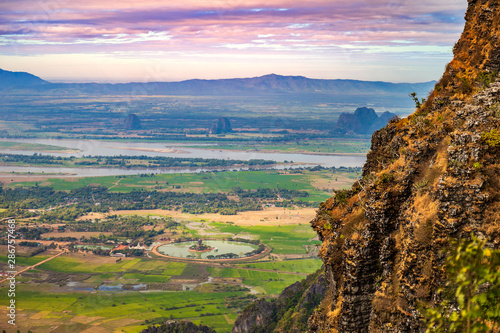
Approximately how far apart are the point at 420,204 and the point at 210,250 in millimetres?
79962

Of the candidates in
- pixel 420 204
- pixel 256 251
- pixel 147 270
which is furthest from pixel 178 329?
pixel 420 204

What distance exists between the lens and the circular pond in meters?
88.4

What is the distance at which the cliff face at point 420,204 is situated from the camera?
12.0 meters

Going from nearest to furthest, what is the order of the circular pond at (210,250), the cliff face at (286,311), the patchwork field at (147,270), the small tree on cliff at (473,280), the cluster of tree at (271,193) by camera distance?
the small tree on cliff at (473,280) < the cliff face at (286,311) < the patchwork field at (147,270) < the circular pond at (210,250) < the cluster of tree at (271,193)

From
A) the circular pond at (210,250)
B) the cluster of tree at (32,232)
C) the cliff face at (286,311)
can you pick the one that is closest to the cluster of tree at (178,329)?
the cliff face at (286,311)

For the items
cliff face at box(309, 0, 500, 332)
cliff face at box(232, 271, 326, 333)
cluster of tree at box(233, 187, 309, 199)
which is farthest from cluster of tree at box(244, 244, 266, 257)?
cliff face at box(309, 0, 500, 332)

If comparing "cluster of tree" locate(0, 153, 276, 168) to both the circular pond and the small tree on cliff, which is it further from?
the small tree on cliff

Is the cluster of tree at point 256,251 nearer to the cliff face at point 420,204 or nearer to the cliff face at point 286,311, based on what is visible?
the cliff face at point 286,311

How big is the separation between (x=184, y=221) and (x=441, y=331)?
10480 centimetres

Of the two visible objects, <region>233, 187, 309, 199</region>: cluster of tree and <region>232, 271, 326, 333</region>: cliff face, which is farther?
<region>233, 187, 309, 199</region>: cluster of tree

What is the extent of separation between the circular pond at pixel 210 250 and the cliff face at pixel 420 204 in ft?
237

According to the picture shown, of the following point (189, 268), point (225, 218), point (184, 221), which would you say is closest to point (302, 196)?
point (225, 218)

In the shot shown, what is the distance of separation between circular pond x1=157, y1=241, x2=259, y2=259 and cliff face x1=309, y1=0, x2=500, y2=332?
7224 centimetres

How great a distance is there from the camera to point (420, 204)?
43.1 ft
